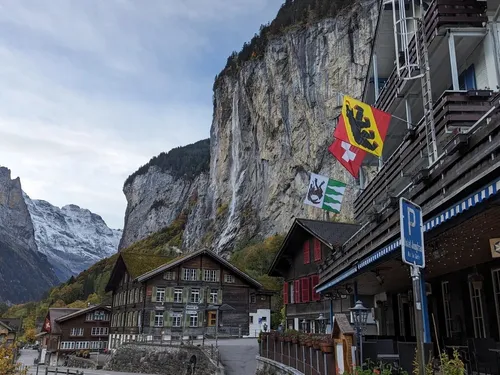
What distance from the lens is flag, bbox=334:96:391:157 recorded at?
46.6 feet

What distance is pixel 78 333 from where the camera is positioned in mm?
57250

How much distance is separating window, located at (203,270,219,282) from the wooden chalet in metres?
11.2

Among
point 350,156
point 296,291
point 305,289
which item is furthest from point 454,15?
point 296,291

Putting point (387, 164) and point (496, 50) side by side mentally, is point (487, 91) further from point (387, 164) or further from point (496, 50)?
point (387, 164)

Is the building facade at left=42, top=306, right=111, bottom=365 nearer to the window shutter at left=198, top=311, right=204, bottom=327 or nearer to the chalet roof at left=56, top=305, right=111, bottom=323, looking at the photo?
the chalet roof at left=56, top=305, right=111, bottom=323

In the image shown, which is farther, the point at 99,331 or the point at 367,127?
the point at 99,331

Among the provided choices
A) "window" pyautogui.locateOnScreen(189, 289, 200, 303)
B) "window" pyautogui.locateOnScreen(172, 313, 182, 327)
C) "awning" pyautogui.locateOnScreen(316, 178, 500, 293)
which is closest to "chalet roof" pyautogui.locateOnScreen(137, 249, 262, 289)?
"window" pyautogui.locateOnScreen(189, 289, 200, 303)

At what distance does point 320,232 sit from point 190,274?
18.4 m

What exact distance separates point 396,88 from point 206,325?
2939cm

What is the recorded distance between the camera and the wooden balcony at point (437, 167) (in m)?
6.97

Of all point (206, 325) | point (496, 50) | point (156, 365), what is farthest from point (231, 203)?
point (496, 50)

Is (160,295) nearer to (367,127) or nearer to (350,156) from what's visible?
(350,156)

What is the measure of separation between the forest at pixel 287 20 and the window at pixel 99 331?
50.2 meters

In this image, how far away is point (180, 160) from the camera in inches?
6845
